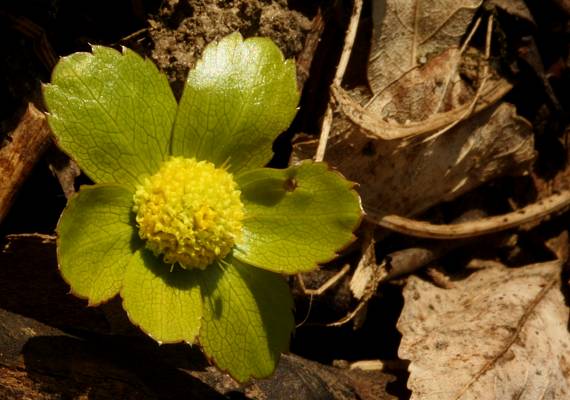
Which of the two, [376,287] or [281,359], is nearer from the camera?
[281,359]

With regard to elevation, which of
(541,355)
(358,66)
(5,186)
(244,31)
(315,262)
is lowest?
(541,355)

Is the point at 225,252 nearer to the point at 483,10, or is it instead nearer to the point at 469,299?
the point at 469,299

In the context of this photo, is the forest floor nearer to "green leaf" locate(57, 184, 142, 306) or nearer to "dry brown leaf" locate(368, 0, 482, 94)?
"dry brown leaf" locate(368, 0, 482, 94)

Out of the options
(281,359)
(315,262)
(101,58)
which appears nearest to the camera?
(101,58)

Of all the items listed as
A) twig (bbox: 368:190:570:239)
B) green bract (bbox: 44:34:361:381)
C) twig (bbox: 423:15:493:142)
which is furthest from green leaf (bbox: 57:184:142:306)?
twig (bbox: 423:15:493:142)

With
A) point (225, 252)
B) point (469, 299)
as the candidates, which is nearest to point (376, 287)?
point (469, 299)

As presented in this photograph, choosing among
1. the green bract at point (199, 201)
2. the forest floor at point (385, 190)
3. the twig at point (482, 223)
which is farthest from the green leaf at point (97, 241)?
the twig at point (482, 223)
